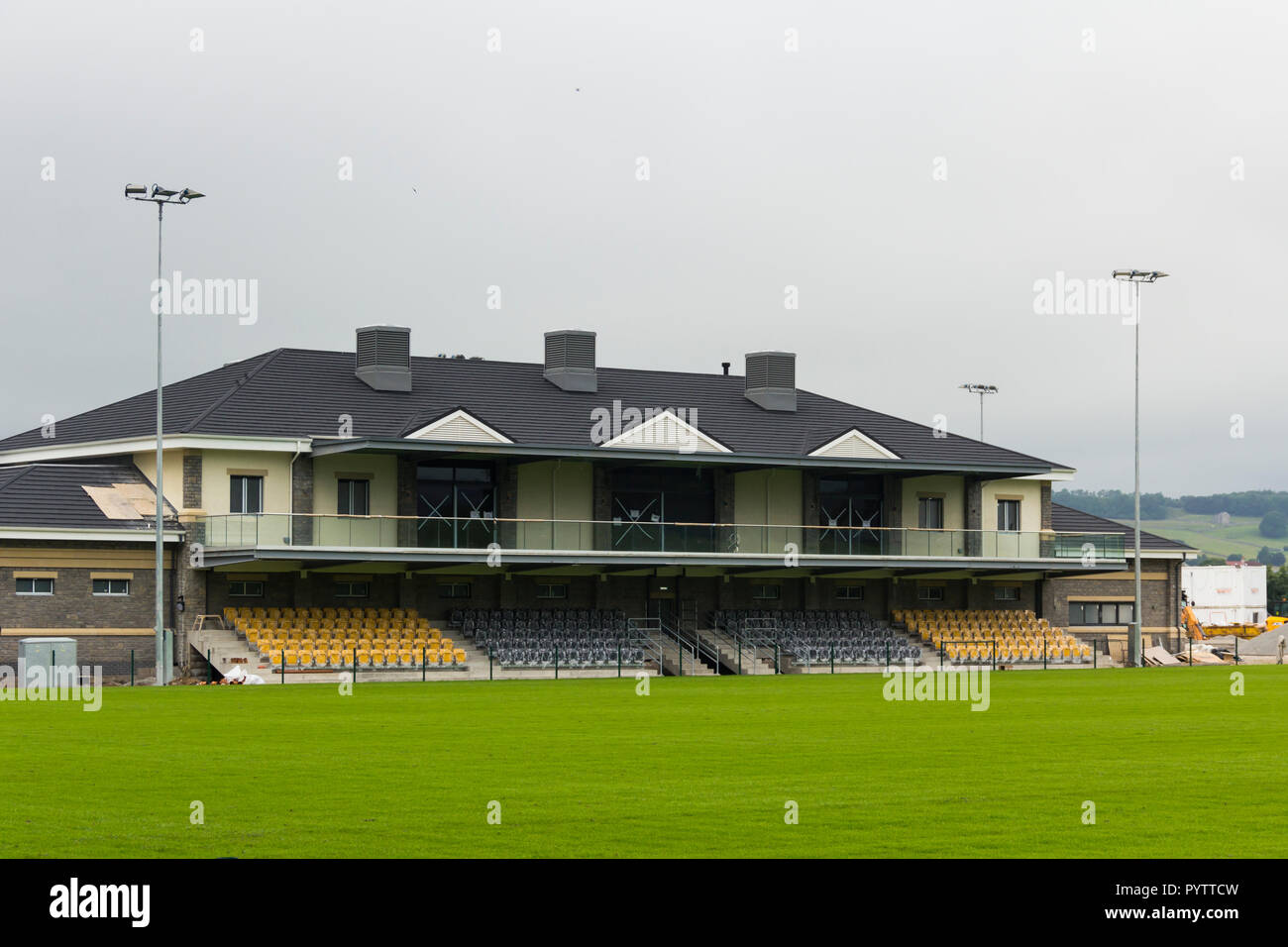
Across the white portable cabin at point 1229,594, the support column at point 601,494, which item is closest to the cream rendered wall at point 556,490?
the support column at point 601,494

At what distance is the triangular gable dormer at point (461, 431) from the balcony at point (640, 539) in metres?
2.46

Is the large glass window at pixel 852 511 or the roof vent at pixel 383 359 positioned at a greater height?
the roof vent at pixel 383 359

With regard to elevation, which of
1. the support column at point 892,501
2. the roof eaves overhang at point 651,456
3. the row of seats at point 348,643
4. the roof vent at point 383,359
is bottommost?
the row of seats at point 348,643

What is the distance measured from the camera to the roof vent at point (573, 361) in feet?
204

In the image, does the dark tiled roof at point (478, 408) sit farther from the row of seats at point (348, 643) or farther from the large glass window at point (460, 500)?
the row of seats at point (348, 643)

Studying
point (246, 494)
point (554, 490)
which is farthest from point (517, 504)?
point (246, 494)

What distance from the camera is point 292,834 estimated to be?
48.9 feet

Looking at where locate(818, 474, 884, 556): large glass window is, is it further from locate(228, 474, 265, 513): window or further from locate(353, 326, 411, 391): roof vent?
locate(228, 474, 265, 513): window

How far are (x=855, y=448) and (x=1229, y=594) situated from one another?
5805 cm

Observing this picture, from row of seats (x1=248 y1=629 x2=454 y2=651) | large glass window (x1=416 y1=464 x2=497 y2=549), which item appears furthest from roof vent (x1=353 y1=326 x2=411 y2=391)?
row of seats (x1=248 y1=629 x2=454 y2=651)

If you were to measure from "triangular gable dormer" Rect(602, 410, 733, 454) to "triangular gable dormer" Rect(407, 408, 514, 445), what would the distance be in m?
3.89

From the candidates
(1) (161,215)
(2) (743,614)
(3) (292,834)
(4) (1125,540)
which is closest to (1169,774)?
(3) (292,834)
